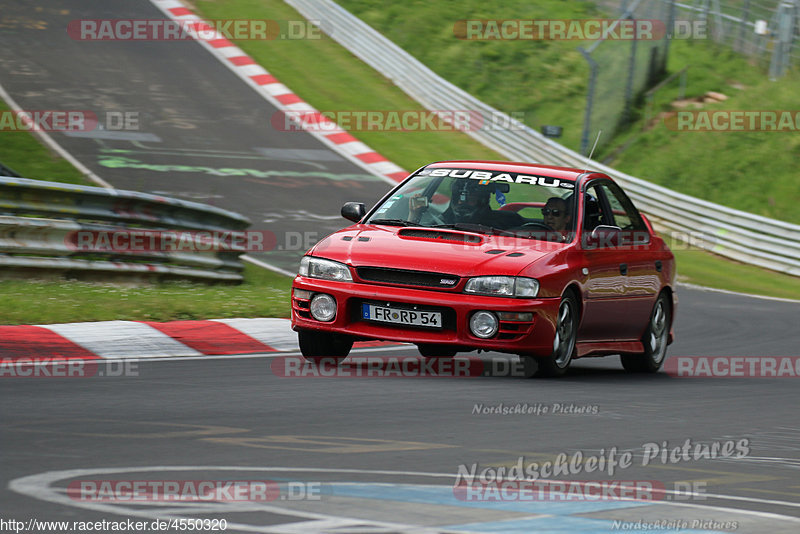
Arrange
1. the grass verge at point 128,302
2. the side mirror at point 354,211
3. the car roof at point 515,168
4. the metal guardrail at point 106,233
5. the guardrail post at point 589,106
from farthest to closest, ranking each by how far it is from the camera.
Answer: the guardrail post at point 589,106
the metal guardrail at point 106,233
the grass verge at point 128,302
the car roof at point 515,168
the side mirror at point 354,211

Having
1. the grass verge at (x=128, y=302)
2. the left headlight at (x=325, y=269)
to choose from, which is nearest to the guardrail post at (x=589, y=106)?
the grass verge at (x=128, y=302)

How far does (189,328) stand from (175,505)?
5.82 meters

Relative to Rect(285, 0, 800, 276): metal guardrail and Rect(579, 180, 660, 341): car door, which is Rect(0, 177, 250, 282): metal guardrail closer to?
Rect(579, 180, 660, 341): car door

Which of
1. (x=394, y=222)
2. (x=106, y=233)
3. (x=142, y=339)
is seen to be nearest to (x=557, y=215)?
(x=394, y=222)

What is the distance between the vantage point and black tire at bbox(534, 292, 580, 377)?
887 centimetres

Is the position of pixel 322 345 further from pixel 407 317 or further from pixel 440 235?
pixel 440 235

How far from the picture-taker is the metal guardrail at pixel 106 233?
11258 millimetres

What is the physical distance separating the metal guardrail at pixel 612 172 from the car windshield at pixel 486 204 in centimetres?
1263

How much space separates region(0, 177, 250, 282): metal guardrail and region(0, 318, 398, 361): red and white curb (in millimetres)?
1736

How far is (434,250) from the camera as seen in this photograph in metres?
8.77

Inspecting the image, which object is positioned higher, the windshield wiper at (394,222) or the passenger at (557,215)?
the passenger at (557,215)

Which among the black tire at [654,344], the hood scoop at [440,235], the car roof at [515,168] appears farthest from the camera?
the black tire at [654,344]

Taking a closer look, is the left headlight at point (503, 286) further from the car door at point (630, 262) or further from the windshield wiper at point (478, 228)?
the car door at point (630, 262)

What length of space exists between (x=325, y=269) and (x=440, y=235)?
0.82 m
